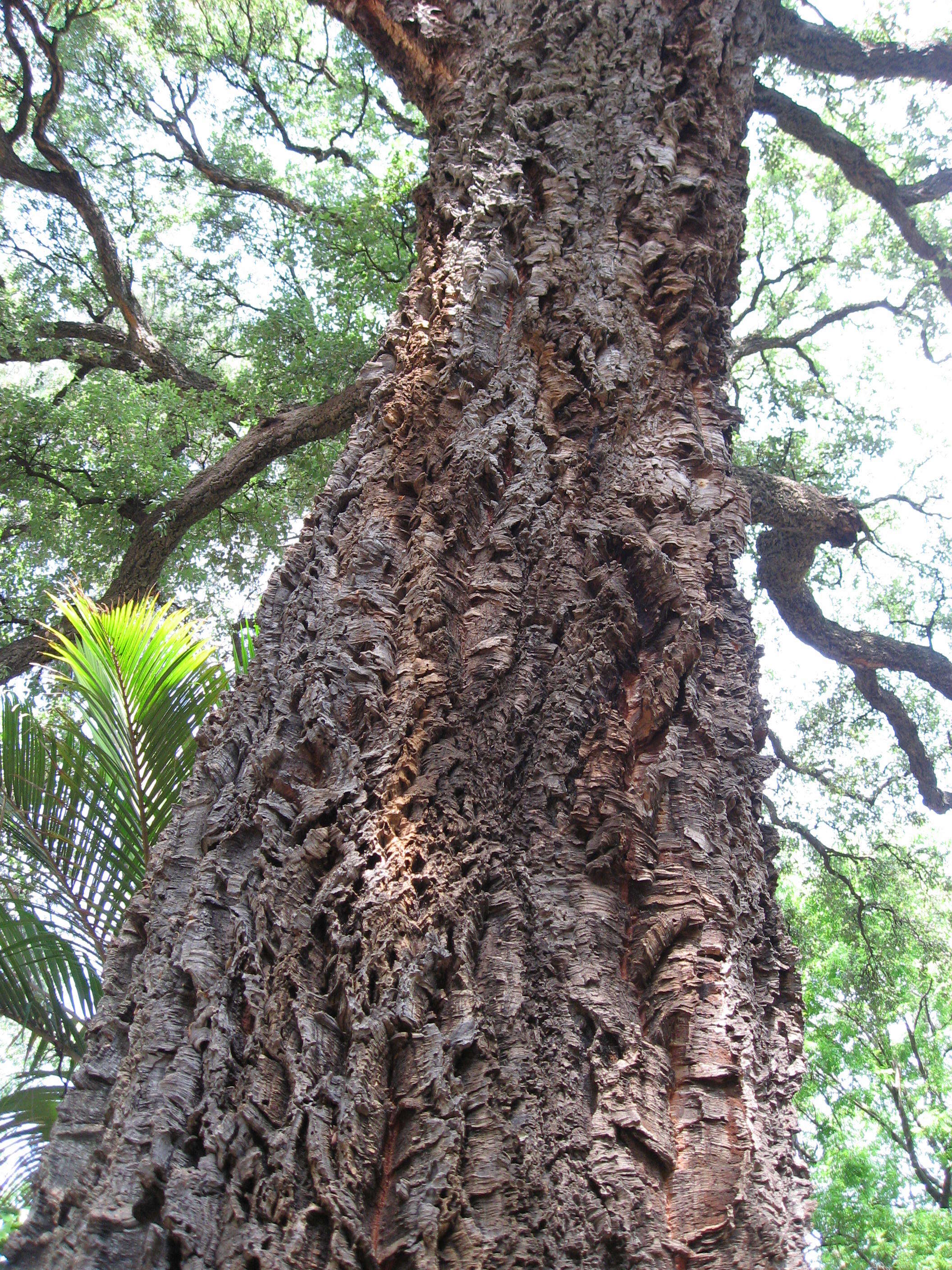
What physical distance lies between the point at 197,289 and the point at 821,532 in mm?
8113

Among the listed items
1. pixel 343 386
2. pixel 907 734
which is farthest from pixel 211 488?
pixel 907 734

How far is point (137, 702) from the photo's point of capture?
247cm

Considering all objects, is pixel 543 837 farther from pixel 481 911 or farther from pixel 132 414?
pixel 132 414

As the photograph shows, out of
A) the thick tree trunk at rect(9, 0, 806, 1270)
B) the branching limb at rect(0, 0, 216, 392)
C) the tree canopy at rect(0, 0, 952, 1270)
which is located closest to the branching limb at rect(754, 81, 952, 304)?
the tree canopy at rect(0, 0, 952, 1270)

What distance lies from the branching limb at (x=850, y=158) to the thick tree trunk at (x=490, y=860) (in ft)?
15.9

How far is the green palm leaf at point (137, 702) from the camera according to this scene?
241 cm

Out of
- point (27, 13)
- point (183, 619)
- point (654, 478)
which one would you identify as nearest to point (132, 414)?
point (27, 13)

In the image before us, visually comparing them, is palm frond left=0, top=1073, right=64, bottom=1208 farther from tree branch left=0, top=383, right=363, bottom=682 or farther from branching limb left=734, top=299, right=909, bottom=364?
branching limb left=734, top=299, right=909, bottom=364

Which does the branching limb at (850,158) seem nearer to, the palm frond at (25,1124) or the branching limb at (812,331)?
the branching limb at (812,331)

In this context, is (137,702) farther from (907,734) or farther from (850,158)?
(907,734)

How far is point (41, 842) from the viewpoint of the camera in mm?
2467

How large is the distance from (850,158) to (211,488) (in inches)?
218

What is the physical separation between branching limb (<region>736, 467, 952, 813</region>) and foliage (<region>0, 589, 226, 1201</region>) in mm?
4273

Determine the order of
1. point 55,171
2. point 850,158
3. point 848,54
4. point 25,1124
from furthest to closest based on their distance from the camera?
point 55,171 < point 850,158 < point 848,54 < point 25,1124
